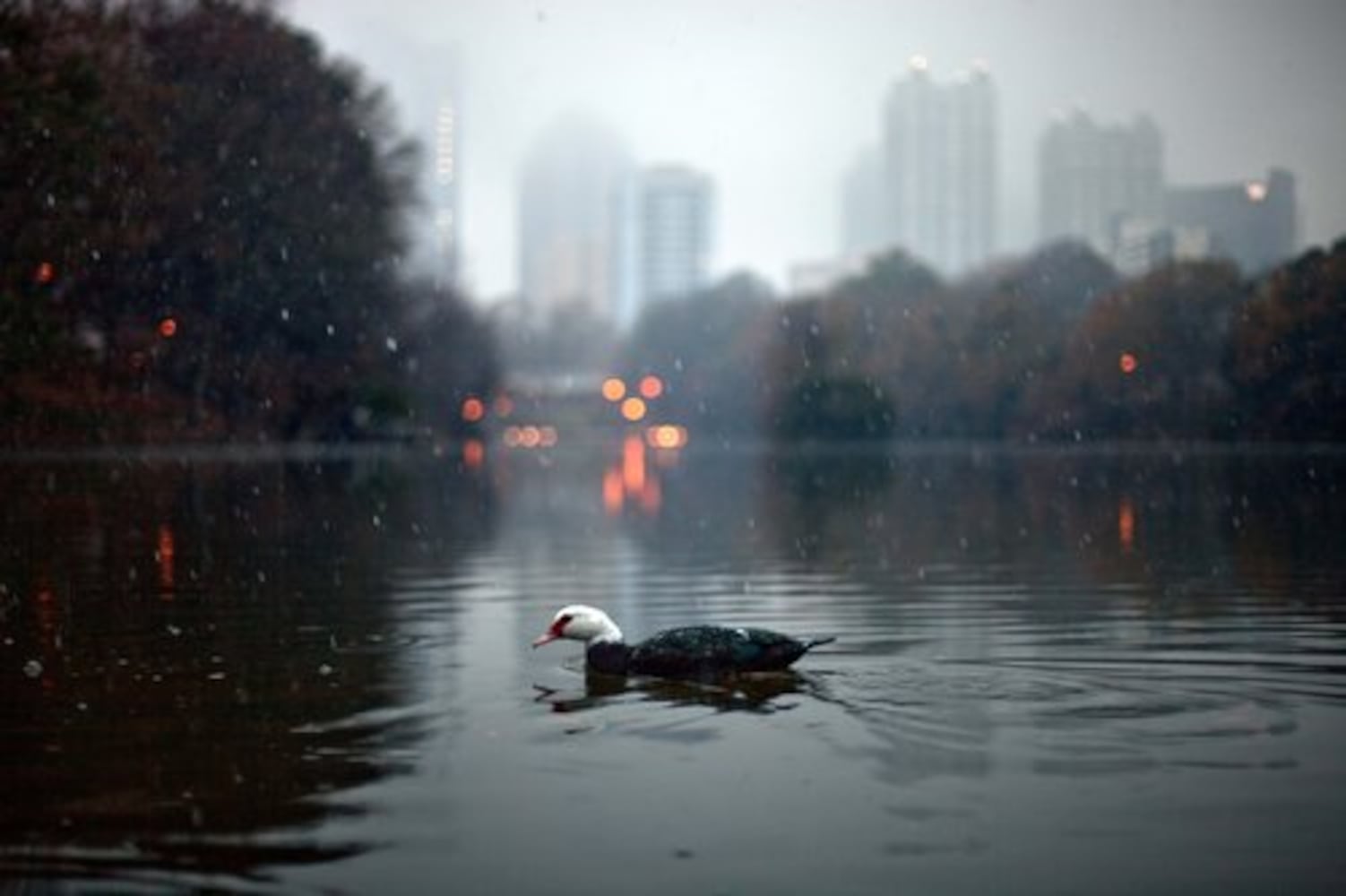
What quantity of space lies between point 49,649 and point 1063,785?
7802 millimetres

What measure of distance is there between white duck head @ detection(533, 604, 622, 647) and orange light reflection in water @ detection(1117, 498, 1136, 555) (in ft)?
41.3

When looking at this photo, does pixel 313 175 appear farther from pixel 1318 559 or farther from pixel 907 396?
pixel 907 396

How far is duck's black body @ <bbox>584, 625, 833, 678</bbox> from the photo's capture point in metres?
11.3

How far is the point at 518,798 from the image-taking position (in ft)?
26.5

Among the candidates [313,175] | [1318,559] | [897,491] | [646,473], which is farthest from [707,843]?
[313,175]

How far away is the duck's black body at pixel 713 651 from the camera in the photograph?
11273 mm

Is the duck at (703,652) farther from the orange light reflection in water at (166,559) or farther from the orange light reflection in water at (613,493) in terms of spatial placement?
the orange light reflection in water at (613,493)

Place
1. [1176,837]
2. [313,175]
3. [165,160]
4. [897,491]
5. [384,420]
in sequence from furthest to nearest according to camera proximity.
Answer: [384,420] < [313,175] < [165,160] < [897,491] < [1176,837]

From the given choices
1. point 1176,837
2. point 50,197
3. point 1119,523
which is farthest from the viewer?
point 50,197

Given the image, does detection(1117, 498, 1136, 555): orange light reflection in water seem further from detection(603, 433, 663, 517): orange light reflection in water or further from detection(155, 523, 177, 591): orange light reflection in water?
detection(155, 523, 177, 591): orange light reflection in water

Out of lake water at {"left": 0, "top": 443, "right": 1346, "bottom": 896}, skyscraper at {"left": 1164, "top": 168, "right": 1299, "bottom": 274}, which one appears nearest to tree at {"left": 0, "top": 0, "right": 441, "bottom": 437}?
lake water at {"left": 0, "top": 443, "right": 1346, "bottom": 896}

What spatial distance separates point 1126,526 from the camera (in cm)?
2878

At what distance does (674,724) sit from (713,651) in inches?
51.6

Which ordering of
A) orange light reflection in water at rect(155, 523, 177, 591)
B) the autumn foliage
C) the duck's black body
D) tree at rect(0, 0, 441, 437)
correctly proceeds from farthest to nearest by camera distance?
tree at rect(0, 0, 441, 437) → the autumn foliage → orange light reflection in water at rect(155, 523, 177, 591) → the duck's black body
